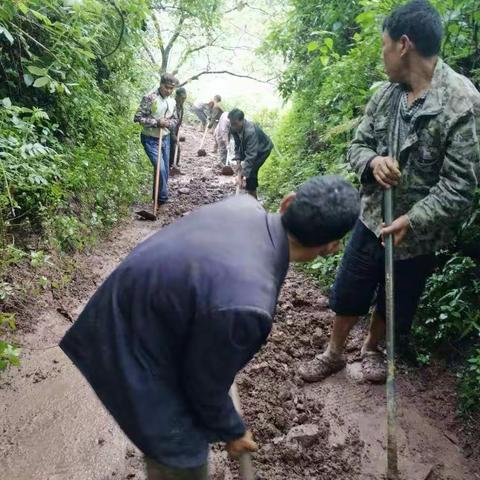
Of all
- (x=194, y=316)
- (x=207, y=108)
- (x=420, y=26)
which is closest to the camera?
(x=194, y=316)

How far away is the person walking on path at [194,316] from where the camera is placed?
1275 millimetres

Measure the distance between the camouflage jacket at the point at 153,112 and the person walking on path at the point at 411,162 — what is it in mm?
4986

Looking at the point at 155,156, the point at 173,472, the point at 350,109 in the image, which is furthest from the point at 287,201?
Answer: the point at 155,156

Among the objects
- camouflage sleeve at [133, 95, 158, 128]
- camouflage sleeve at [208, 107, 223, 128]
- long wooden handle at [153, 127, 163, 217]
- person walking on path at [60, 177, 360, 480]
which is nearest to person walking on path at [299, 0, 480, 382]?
person walking on path at [60, 177, 360, 480]

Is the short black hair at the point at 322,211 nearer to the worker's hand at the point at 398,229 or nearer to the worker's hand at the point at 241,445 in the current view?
the worker's hand at the point at 241,445

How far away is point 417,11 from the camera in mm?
2242

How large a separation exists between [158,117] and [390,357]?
19.3 feet

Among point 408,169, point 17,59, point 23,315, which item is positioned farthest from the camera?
point 17,59

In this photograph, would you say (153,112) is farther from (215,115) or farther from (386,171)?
(215,115)

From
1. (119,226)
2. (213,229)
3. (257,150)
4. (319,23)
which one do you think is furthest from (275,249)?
(319,23)

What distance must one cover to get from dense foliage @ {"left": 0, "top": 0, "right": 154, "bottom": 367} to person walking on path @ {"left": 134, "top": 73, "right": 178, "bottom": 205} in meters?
0.34

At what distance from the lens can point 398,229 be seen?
94.5 inches

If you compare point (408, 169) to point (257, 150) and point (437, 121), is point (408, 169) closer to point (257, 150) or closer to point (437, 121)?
point (437, 121)

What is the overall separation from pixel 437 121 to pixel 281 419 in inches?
79.8
